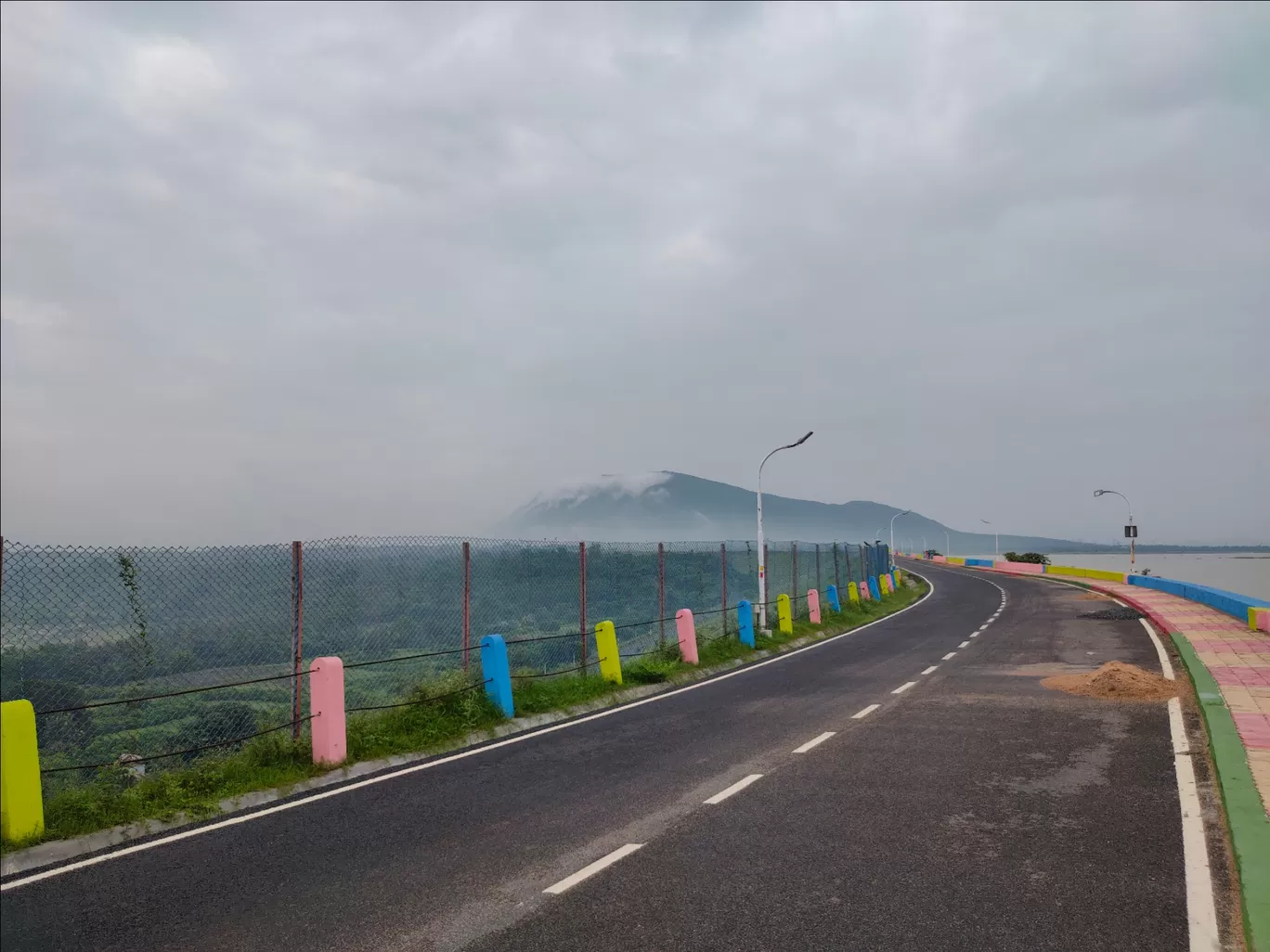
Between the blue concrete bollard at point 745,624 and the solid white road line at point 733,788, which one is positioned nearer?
the solid white road line at point 733,788

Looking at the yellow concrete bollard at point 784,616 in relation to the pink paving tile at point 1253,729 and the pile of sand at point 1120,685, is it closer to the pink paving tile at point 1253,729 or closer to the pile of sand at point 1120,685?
the pile of sand at point 1120,685

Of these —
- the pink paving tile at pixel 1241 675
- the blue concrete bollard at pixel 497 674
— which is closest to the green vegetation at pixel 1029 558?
the pink paving tile at pixel 1241 675

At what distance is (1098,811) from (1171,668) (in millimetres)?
10650

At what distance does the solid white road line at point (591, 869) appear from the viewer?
5441 mm

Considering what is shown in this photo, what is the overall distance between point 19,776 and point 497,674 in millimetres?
6022

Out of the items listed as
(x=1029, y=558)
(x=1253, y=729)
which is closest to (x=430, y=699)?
(x=1253, y=729)

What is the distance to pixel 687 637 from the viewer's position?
17438 mm

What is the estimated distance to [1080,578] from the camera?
180 ft

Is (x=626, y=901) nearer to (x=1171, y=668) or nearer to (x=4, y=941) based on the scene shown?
(x=4, y=941)

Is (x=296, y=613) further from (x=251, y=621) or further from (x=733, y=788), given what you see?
(x=251, y=621)

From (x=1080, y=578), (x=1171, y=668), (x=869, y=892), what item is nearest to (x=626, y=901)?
(x=869, y=892)

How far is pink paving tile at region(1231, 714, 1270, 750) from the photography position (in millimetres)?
9156

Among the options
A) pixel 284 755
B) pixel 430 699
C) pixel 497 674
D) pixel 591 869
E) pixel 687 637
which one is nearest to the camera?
pixel 591 869

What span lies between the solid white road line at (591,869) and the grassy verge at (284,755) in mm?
3840
